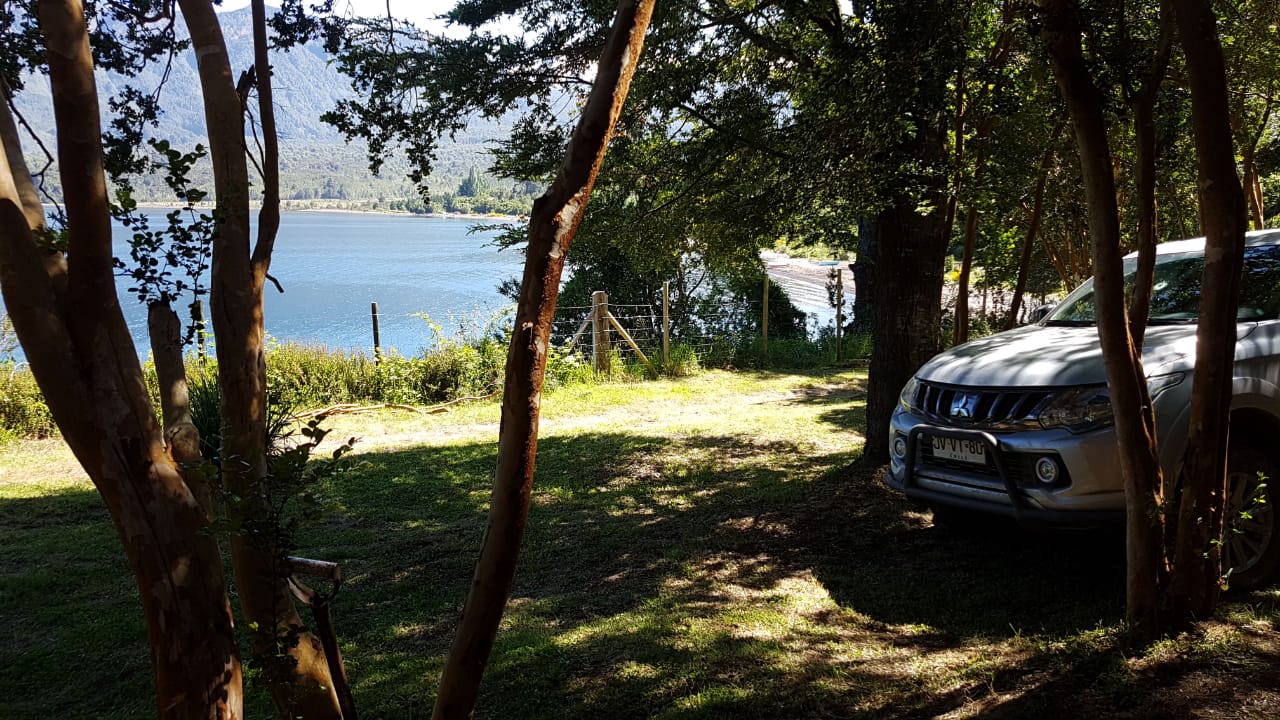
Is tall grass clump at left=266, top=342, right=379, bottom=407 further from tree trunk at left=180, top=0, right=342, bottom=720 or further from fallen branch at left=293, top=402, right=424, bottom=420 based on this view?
tree trunk at left=180, top=0, right=342, bottom=720

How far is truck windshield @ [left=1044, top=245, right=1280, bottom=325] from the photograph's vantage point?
4.64m

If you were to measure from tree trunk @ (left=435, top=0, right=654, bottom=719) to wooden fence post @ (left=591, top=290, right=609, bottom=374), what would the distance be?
12.5 metres

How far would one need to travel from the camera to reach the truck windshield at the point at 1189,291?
464 cm

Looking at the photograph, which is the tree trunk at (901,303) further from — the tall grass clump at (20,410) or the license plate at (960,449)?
the tall grass clump at (20,410)

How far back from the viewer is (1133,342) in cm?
357

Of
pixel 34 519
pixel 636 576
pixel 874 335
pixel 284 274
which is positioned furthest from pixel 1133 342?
pixel 284 274

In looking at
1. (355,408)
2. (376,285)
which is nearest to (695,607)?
(355,408)

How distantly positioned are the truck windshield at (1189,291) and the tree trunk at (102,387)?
449 centimetres

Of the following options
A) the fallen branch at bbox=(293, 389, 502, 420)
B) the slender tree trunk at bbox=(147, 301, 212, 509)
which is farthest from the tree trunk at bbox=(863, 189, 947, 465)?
the fallen branch at bbox=(293, 389, 502, 420)

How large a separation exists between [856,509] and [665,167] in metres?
3.52

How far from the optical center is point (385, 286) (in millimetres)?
38125

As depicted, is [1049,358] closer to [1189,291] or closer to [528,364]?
[1189,291]

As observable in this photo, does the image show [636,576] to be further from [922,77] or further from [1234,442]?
[922,77]

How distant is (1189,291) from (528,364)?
4.57 meters
